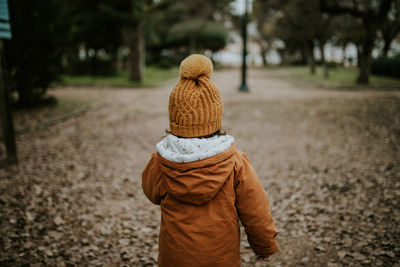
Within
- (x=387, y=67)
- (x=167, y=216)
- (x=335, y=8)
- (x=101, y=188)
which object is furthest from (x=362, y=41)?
(x=167, y=216)

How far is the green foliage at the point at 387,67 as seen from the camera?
20806 millimetres

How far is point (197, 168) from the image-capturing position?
1.71 meters

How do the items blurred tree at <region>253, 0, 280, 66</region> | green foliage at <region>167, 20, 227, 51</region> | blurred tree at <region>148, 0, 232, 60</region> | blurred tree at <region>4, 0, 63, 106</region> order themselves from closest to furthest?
blurred tree at <region>4, 0, 63, 106</region>, green foliage at <region>167, 20, 227, 51</region>, blurred tree at <region>148, 0, 232, 60</region>, blurred tree at <region>253, 0, 280, 66</region>

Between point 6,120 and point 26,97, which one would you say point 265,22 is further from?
point 6,120

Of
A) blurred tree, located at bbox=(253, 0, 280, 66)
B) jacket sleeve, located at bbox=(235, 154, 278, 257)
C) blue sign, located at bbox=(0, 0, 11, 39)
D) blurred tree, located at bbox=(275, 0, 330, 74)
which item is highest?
blurred tree, located at bbox=(253, 0, 280, 66)

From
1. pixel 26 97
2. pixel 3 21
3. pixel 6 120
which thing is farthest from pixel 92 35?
pixel 6 120

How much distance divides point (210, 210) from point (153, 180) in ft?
1.54

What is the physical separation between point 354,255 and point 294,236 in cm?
69

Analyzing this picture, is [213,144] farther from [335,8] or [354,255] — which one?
[335,8]

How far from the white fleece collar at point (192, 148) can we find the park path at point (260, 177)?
202 cm

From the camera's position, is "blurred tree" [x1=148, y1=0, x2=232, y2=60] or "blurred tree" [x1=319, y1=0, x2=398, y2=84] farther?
"blurred tree" [x1=148, y1=0, x2=232, y2=60]

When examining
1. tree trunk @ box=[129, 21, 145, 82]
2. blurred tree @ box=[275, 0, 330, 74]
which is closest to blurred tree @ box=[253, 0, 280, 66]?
blurred tree @ box=[275, 0, 330, 74]

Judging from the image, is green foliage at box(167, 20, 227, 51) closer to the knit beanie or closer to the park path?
the park path

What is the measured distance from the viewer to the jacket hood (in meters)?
1.70
